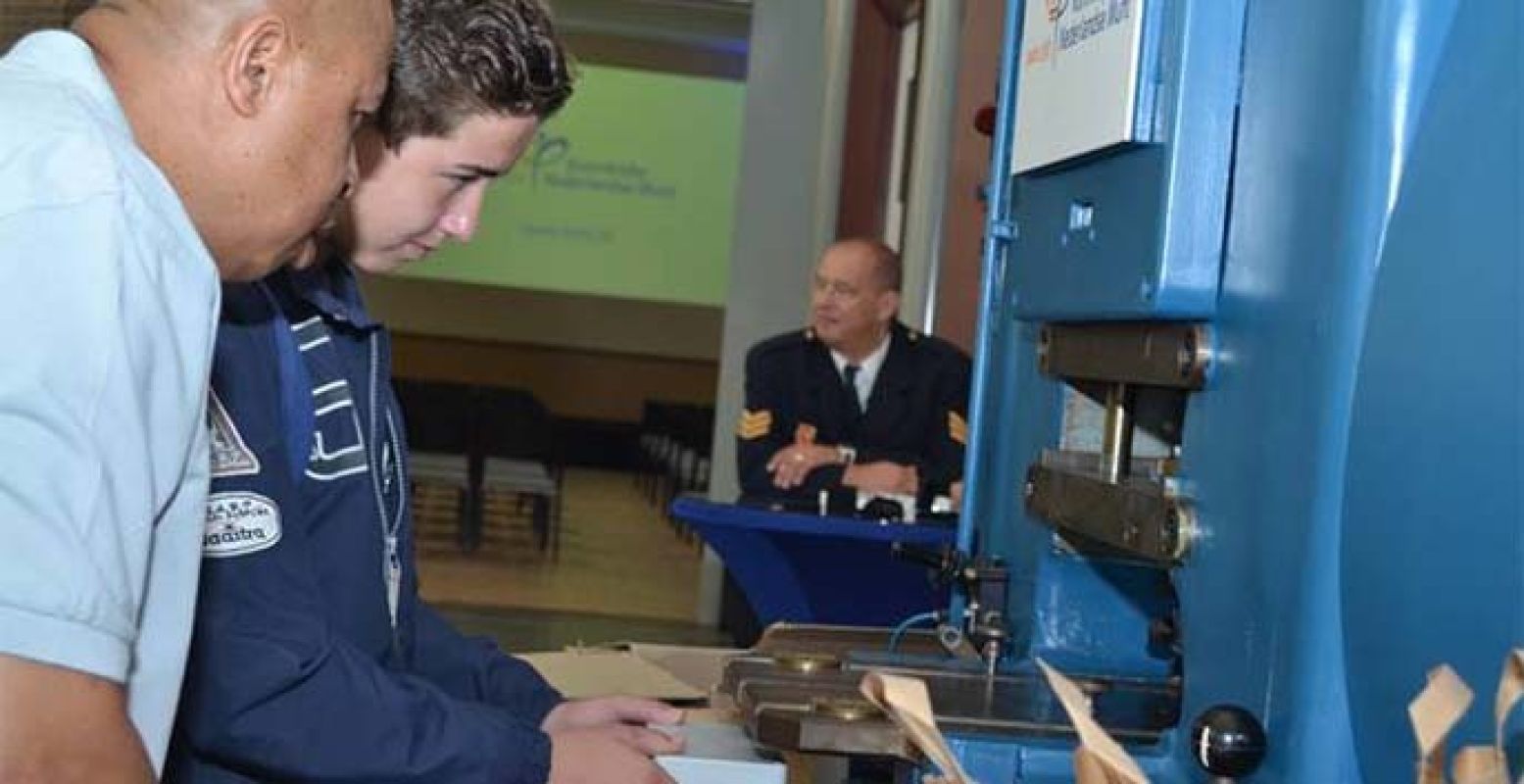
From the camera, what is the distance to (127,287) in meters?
0.93

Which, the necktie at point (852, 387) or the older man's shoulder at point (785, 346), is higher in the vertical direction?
the older man's shoulder at point (785, 346)

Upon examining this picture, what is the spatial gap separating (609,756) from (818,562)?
5.56 ft

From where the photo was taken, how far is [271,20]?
1.00m

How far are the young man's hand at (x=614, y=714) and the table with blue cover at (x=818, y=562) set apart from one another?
4.50ft

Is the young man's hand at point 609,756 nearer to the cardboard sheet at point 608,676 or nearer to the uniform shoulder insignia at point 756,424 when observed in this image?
the cardboard sheet at point 608,676

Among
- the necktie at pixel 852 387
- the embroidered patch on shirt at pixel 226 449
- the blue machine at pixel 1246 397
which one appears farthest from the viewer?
the necktie at pixel 852 387

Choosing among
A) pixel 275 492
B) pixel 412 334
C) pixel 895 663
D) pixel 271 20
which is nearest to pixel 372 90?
pixel 271 20

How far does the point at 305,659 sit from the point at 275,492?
127 millimetres

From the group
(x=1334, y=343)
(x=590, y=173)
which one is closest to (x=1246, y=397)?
(x=1334, y=343)

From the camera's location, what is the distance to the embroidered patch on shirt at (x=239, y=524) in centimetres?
149

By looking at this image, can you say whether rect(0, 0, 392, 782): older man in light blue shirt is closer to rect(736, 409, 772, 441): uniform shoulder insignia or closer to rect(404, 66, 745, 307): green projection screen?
rect(736, 409, 772, 441): uniform shoulder insignia

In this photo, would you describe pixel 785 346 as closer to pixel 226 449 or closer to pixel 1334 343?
pixel 226 449

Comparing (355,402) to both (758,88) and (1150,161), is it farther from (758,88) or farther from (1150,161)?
(758,88)

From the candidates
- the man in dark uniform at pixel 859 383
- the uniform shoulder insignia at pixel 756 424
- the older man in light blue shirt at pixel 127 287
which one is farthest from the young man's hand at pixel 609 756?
the uniform shoulder insignia at pixel 756 424
